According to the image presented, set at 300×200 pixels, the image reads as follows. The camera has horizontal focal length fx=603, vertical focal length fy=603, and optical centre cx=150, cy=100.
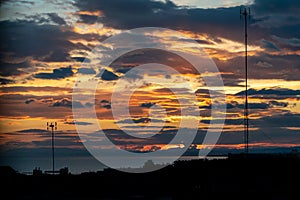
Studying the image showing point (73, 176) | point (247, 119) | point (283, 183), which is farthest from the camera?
point (73, 176)

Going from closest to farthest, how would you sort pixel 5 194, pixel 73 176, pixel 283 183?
pixel 283 183 → pixel 5 194 → pixel 73 176

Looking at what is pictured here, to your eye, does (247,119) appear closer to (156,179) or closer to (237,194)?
(237,194)

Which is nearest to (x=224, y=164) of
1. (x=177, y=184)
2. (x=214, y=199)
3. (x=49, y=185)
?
(x=177, y=184)

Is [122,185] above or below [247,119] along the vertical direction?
below

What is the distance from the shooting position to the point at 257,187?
186 ft

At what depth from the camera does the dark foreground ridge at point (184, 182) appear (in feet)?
184

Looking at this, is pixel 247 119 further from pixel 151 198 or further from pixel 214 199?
pixel 151 198

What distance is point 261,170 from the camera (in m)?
57.4

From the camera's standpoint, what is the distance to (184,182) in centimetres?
6756

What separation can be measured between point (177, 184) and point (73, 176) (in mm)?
20535

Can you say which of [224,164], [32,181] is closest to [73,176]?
[32,181]

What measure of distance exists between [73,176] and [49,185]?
7556 millimetres

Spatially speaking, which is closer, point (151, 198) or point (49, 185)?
point (151, 198)

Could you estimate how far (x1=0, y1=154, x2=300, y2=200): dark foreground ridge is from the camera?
184 feet
